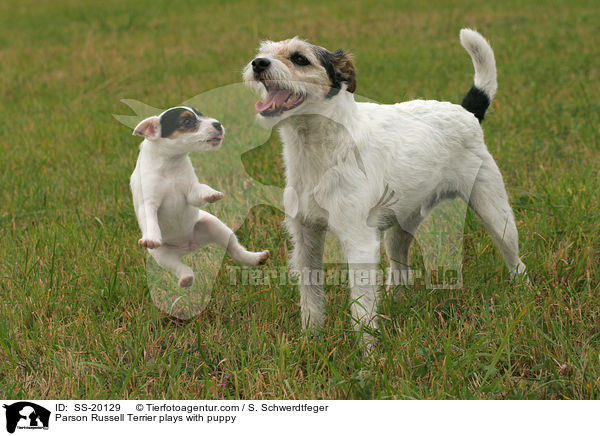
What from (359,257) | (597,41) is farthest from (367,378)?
(597,41)

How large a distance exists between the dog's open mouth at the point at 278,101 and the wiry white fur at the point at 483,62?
1.85 m

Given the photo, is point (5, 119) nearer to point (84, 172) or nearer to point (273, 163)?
point (84, 172)

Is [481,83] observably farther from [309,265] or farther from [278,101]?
[278,101]

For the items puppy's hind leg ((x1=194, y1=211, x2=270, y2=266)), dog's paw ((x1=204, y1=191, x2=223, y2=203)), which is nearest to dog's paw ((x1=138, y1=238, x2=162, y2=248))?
dog's paw ((x1=204, y1=191, x2=223, y2=203))

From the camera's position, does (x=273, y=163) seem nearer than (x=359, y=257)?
No

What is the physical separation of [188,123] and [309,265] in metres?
1.56

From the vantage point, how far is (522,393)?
9.81ft

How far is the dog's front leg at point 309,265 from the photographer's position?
372 cm

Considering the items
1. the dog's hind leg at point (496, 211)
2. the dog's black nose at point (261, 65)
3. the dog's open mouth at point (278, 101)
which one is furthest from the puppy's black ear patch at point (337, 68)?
the dog's hind leg at point (496, 211)

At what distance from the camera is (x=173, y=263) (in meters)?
2.88

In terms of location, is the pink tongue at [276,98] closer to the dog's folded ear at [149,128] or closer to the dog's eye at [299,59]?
the dog's eye at [299,59]
